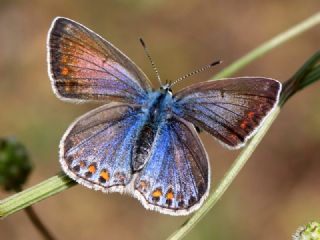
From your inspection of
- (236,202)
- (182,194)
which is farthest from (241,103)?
(236,202)

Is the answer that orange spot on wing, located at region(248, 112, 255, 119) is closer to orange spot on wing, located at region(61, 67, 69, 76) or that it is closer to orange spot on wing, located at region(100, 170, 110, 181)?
orange spot on wing, located at region(100, 170, 110, 181)

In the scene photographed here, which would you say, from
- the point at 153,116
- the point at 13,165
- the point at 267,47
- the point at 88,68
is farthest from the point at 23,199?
the point at 13,165

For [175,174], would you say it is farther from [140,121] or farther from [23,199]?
[23,199]

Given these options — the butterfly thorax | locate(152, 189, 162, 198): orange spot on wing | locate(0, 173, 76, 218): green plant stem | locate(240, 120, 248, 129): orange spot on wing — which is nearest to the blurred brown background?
the butterfly thorax

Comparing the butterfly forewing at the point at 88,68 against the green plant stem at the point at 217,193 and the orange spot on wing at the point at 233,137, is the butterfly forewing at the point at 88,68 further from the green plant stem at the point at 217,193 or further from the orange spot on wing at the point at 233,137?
the green plant stem at the point at 217,193

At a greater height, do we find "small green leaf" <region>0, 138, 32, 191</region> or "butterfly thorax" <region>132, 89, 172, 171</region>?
"butterfly thorax" <region>132, 89, 172, 171</region>

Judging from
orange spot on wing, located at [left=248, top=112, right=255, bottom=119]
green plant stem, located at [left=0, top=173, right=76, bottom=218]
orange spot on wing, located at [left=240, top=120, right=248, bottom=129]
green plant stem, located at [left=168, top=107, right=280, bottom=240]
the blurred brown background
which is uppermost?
green plant stem, located at [left=0, top=173, right=76, bottom=218]

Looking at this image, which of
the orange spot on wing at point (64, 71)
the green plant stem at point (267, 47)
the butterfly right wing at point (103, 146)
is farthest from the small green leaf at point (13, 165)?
the green plant stem at point (267, 47)
